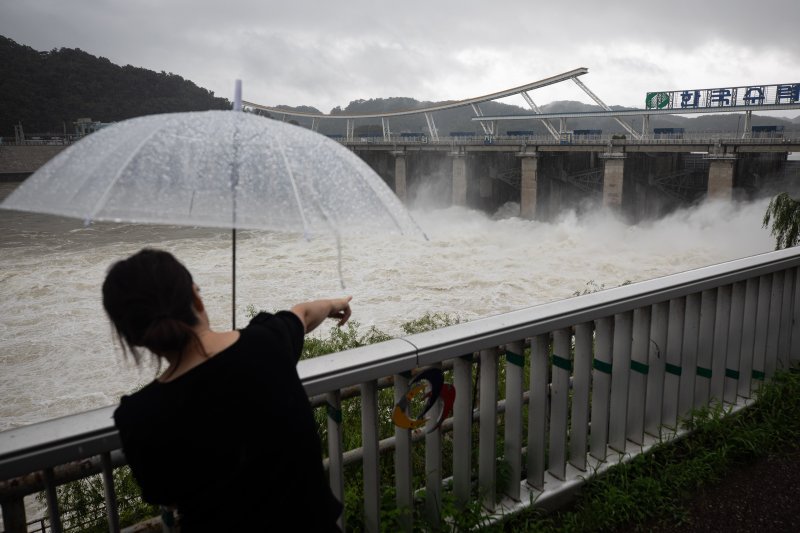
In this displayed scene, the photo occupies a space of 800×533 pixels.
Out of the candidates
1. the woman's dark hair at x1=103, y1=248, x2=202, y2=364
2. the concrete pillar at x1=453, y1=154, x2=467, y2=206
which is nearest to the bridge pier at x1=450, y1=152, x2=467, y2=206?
the concrete pillar at x1=453, y1=154, x2=467, y2=206

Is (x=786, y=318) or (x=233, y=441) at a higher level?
(x=233, y=441)

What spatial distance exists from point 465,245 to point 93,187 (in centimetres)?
2803

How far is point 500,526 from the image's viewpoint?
2305 mm

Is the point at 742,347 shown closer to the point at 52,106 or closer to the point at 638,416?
the point at 638,416

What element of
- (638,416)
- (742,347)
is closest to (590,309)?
(638,416)

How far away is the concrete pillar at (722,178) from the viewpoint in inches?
945

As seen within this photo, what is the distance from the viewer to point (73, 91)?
6481 cm

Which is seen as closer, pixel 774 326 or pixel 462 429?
pixel 462 429

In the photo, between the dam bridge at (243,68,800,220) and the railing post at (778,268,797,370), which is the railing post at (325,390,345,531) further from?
the dam bridge at (243,68,800,220)

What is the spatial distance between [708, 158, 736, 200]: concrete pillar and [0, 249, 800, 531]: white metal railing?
23288 millimetres

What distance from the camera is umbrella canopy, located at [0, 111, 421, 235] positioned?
150cm

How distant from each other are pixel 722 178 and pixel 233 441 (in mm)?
26868

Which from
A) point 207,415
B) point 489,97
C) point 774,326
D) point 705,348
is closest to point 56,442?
point 207,415

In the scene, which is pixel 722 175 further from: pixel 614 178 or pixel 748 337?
pixel 748 337
